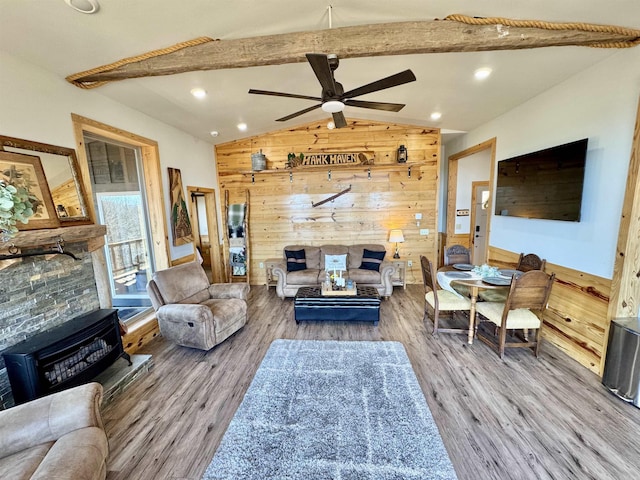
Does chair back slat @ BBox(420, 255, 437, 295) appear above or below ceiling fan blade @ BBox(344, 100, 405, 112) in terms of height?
below

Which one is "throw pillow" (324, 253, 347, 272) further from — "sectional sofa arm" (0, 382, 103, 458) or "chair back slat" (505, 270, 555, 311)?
"sectional sofa arm" (0, 382, 103, 458)

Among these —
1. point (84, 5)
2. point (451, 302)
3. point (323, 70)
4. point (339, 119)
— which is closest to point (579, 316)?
point (451, 302)

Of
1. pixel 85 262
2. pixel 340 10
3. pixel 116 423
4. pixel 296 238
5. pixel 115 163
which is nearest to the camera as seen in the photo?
pixel 116 423

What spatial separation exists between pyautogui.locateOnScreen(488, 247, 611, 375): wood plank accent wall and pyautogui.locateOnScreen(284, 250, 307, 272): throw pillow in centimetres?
361

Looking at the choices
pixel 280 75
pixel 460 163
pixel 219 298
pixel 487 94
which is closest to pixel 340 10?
Result: pixel 280 75

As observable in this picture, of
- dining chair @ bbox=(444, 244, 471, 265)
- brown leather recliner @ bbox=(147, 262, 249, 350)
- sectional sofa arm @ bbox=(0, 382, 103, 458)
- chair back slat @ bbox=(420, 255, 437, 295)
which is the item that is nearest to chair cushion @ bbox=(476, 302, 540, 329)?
chair back slat @ bbox=(420, 255, 437, 295)

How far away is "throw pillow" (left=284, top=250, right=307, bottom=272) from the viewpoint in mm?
4957

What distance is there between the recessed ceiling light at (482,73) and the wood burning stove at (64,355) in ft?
15.1

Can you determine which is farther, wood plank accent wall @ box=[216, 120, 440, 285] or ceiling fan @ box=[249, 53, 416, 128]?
wood plank accent wall @ box=[216, 120, 440, 285]

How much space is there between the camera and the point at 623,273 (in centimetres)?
228

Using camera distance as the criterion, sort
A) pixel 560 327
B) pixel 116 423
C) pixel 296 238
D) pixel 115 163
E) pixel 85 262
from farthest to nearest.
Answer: pixel 296 238 → pixel 115 163 → pixel 560 327 → pixel 85 262 → pixel 116 423

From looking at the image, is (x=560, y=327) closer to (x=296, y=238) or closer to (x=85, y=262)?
(x=296, y=238)

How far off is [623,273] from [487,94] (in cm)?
252

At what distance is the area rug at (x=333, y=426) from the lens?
5.38 ft
